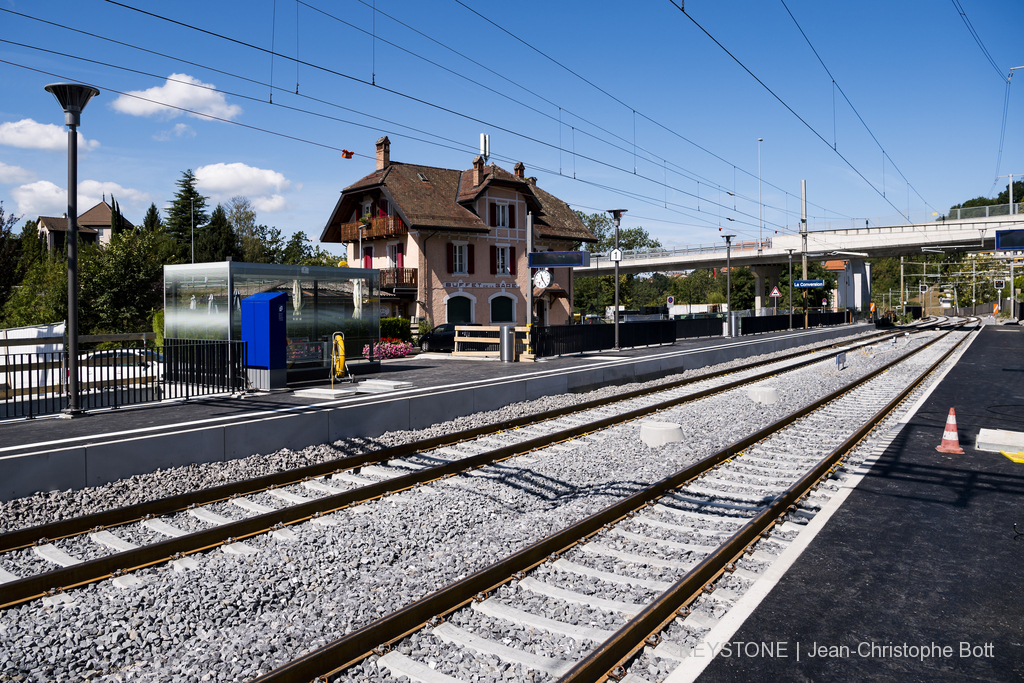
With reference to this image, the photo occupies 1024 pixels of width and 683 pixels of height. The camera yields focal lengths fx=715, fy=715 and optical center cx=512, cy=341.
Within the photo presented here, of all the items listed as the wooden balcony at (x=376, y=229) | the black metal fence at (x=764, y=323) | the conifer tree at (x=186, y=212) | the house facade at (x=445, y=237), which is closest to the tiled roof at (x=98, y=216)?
the conifer tree at (x=186, y=212)

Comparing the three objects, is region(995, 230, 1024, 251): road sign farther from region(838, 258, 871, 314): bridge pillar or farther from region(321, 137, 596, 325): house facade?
region(838, 258, 871, 314): bridge pillar

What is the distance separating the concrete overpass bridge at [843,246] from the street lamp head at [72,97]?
170ft

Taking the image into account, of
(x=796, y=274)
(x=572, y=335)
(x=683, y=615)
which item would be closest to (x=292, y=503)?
(x=683, y=615)

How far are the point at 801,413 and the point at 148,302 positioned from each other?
3000 centimetres

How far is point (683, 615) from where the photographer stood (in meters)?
4.88

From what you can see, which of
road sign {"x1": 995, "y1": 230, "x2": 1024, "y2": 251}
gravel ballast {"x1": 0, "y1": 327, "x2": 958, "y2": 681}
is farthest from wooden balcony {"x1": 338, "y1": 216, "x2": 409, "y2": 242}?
gravel ballast {"x1": 0, "y1": 327, "x2": 958, "y2": 681}

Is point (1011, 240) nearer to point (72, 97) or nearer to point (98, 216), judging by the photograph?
point (72, 97)

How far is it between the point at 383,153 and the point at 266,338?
103 feet

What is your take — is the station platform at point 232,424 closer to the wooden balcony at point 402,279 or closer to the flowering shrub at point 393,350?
the flowering shrub at point 393,350

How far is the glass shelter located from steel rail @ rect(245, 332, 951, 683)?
1065 cm

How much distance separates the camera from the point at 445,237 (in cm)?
4194

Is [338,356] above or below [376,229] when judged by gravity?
below

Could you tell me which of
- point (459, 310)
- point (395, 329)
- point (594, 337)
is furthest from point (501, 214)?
point (594, 337)

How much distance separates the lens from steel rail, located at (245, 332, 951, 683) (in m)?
4.02
